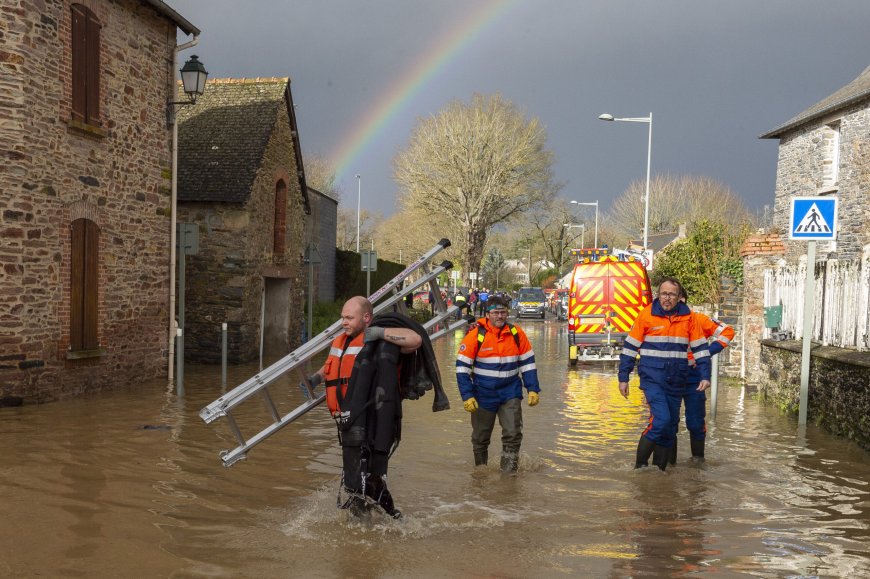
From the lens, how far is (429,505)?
7.21m

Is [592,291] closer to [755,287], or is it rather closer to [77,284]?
[755,287]

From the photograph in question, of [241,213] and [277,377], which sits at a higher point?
[241,213]

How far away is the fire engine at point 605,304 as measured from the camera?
1984cm

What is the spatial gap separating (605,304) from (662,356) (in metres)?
11.9

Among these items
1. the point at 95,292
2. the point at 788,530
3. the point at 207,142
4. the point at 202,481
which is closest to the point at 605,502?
the point at 788,530

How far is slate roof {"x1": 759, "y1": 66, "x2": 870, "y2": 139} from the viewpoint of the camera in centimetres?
2406

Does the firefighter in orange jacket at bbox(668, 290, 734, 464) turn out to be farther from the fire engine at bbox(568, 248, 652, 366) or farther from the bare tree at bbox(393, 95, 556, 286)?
the bare tree at bbox(393, 95, 556, 286)

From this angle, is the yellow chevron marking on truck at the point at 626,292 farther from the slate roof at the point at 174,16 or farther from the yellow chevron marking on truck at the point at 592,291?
the slate roof at the point at 174,16

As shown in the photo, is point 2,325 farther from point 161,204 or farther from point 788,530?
point 788,530

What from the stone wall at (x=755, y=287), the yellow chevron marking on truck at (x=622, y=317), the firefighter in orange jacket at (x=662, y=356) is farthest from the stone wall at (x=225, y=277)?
the firefighter in orange jacket at (x=662, y=356)

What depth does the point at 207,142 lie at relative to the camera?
21609mm

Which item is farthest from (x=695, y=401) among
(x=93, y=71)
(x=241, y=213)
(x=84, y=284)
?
(x=241, y=213)

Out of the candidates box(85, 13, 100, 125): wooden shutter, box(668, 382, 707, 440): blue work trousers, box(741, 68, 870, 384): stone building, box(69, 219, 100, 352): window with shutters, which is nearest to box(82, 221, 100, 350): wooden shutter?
box(69, 219, 100, 352): window with shutters

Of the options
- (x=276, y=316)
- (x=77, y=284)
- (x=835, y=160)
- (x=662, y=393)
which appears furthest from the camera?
(x=835, y=160)
